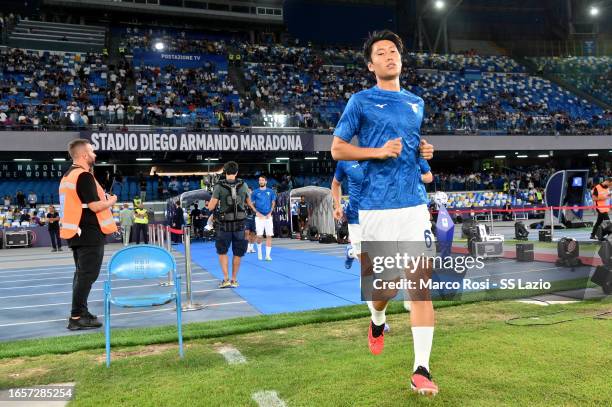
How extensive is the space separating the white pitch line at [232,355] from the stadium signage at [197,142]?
20.3m

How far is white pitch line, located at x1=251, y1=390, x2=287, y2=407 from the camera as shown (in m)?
2.96

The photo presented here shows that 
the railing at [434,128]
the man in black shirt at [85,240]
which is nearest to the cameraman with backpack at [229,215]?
the man in black shirt at [85,240]

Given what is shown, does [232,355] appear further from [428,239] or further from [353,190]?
[353,190]

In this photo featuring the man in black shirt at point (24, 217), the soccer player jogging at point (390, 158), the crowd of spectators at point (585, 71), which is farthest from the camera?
the crowd of spectators at point (585, 71)

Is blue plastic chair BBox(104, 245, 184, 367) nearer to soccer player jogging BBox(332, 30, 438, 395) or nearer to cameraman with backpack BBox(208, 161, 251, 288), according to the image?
soccer player jogging BBox(332, 30, 438, 395)

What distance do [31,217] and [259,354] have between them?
2291 centimetres

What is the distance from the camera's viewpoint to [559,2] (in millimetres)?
46625

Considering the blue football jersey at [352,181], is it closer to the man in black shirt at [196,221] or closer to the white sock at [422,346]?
the white sock at [422,346]

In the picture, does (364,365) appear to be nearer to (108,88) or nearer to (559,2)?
(108,88)

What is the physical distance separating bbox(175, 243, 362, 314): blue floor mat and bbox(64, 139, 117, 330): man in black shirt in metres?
2.11

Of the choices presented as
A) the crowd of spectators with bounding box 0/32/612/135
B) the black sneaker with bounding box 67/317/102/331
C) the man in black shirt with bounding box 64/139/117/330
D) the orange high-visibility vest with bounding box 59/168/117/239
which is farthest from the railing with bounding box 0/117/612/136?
the black sneaker with bounding box 67/317/102/331

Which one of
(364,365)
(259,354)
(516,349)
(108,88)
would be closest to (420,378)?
(364,365)

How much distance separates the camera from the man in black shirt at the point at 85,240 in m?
5.52

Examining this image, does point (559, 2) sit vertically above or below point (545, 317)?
above
